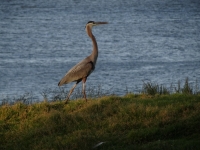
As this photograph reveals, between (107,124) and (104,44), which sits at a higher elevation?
(104,44)

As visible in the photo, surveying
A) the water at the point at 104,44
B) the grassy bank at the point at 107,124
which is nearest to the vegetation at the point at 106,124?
the grassy bank at the point at 107,124

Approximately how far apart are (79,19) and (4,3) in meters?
25.5

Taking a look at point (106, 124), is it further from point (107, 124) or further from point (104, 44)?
point (104, 44)

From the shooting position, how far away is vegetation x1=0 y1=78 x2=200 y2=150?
10.1 metres

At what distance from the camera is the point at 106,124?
11289 mm

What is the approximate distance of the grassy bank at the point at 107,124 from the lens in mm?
10148

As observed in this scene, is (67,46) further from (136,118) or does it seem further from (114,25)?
(136,118)

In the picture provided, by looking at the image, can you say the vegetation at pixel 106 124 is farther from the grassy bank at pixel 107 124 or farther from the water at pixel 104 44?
the water at pixel 104 44

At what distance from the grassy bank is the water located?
16498 mm

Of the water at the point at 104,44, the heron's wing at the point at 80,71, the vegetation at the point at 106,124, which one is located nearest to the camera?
the vegetation at the point at 106,124

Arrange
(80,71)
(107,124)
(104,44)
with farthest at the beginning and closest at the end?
(104,44)
(80,71)
(107,124)

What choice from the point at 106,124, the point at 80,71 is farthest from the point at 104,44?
the point at 106,124

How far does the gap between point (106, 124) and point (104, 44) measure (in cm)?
4426

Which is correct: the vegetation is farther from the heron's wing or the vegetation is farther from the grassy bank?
the heron's wing
